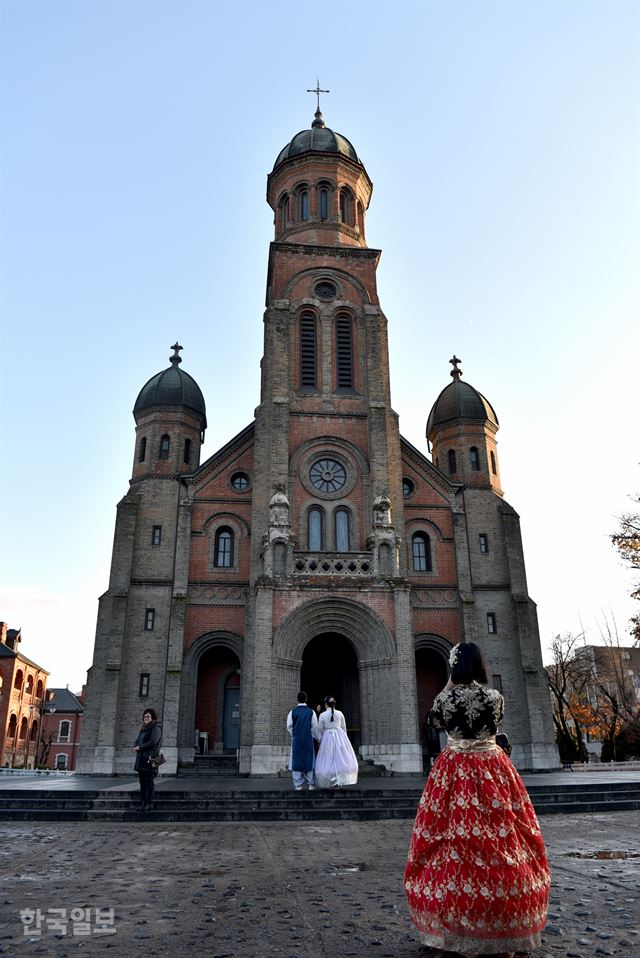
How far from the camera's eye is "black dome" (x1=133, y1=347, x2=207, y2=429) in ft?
108

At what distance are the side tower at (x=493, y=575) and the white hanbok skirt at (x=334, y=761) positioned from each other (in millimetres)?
12079

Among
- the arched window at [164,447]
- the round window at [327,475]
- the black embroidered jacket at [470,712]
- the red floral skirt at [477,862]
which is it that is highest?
the arched window at [164,447]

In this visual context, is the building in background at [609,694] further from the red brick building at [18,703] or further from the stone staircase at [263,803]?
the red brick building at [18,703]

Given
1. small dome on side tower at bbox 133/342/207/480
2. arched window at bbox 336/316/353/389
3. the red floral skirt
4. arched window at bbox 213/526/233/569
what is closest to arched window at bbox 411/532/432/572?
arched window at bbox 336/316/353/389

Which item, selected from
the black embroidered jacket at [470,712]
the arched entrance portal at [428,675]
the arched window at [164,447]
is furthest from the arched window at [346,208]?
the black embroidered jacket at [470,712]

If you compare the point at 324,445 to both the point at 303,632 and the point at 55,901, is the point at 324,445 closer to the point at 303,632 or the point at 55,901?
the point at 303,632

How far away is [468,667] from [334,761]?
1381 cm

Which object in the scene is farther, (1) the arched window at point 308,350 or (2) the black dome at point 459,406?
(2) the black dome at point 459,406

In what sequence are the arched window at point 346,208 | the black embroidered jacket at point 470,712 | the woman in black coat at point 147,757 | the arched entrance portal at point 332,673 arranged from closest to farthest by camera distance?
the black embroidered jacket at point 470,712 → the woman in black coat at point 147,757 → the arched entrance portal at point 332,673 → the arched window at point 346,208

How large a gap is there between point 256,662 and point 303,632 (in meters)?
2.21

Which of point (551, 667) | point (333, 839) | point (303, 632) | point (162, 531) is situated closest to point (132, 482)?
point (162, 531)

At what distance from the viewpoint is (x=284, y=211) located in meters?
36.9

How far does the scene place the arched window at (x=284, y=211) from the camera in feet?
120

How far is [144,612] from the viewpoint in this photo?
2830 centimetres
